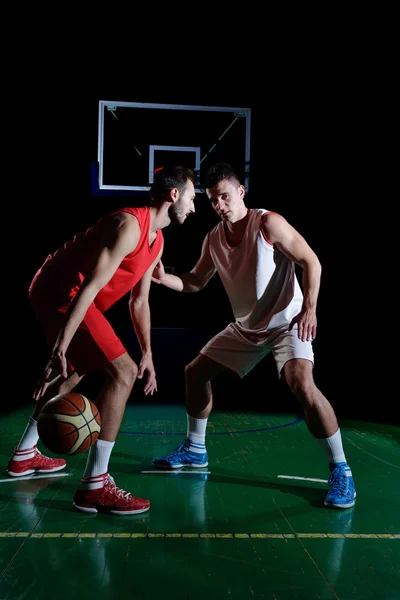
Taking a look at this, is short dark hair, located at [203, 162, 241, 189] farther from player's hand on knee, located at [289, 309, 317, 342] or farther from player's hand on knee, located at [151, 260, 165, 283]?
player's hand on knee, located at [289, 309, 317, 342]

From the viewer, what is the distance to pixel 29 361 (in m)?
8.25

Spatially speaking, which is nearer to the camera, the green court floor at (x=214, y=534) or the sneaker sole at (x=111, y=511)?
the green court floor at (x=214, y=534)

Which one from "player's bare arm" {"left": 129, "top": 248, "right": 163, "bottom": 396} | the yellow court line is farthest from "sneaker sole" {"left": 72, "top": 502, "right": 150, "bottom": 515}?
"player's bare arm" {"left": 129, "top": 248, "right": 163, "bottom": 396}

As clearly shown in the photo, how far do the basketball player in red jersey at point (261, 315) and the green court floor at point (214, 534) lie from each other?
0.87ft

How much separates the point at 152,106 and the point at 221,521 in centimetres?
535

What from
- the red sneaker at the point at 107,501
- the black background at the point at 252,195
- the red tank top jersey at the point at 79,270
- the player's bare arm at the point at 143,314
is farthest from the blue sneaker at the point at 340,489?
the black background at the point at 252,195

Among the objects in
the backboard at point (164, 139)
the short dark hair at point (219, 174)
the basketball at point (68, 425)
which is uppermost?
the backboard at point (164, 139)

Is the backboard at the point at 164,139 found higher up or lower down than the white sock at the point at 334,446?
higher up

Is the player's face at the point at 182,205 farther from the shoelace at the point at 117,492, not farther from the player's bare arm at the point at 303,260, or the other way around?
the shoelace at the point at 117,492

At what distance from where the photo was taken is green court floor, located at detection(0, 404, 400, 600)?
6.66ft

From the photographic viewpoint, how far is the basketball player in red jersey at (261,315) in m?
3.07

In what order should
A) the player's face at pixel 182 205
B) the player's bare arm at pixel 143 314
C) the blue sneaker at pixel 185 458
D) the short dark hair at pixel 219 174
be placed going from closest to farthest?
1. the player's face at pixel 182 205
2. the player's bare arm at pixel 143 314
3. the short dark hair at pixel 219 174
4. the blue sneaker at pixel 185 458

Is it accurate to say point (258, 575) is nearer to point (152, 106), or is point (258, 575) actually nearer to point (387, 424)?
point (387, 424)

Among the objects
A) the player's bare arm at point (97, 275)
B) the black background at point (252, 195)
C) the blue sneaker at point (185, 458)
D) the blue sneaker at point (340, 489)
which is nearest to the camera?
the player's bare arm at point (97, 275)
